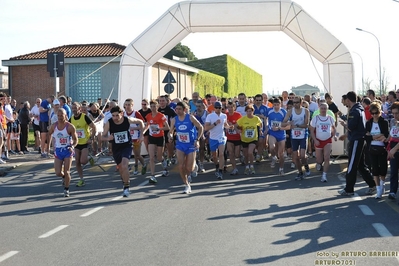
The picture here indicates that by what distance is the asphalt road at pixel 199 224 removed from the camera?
7.12 m

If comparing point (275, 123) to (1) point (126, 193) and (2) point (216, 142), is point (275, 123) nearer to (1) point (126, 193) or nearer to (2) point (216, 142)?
(2) point (216, 142)

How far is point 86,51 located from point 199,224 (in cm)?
3403

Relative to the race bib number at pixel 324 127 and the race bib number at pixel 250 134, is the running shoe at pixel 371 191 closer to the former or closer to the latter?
the race bib number at pixel 324 127

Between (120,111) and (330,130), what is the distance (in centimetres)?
480

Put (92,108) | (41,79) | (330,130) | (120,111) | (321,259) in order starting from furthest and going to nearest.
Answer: (41,79)
(92,108)
(330,130)
(120,111)
(321,259)

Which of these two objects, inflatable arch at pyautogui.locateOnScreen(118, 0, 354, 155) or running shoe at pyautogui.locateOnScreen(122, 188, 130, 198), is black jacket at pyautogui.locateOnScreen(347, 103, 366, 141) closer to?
running shoe at pyautogui.locateOnScreen(122, 188, 130, 198)

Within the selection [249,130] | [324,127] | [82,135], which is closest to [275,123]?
[249,130]

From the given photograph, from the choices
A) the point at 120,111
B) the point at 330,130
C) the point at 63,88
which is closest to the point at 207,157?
the point at 330,130

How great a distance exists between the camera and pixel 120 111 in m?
12.5

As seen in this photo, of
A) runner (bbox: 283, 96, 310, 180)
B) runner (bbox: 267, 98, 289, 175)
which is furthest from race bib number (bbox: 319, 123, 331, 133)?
runner (bbox: 267, 98, 289, 175)

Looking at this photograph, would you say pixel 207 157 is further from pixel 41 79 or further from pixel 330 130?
pixel 41 79

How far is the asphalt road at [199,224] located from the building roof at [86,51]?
26.4 m

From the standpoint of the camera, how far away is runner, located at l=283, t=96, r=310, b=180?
14.6 metres

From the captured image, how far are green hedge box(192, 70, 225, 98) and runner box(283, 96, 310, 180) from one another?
3661 centimetres
